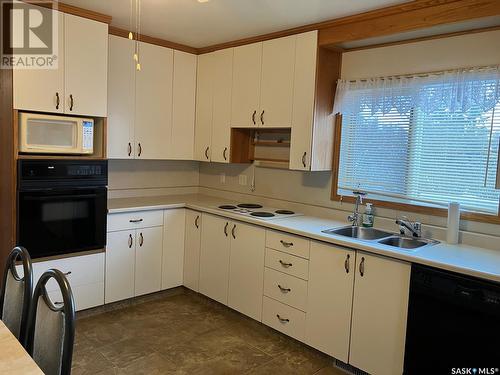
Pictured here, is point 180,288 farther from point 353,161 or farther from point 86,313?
point 353,161

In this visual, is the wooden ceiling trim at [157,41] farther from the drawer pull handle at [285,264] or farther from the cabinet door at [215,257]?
the drawer pull handle at [285,264]

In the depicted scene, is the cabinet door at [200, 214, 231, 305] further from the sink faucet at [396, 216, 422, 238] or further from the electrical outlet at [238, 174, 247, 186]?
the sink faucet at [396, 216, 422, 238]

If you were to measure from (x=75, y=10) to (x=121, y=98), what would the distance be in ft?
2.67

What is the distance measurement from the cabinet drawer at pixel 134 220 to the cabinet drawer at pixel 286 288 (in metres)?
1.17

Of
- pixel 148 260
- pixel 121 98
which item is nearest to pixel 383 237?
pixel 148 260

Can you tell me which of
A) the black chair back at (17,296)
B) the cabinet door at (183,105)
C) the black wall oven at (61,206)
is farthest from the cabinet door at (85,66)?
the black chair back at (17,296)

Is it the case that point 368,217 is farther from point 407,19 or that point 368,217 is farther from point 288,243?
point 407,19

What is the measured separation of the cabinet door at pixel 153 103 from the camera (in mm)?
3777

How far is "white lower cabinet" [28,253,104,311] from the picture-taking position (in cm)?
316

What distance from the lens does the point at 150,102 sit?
386 cm

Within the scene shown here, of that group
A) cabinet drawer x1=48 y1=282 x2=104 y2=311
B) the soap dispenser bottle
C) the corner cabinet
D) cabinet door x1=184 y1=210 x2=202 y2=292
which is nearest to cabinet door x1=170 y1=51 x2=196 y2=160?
the corner cabinet

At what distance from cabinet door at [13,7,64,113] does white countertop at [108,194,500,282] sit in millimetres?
960

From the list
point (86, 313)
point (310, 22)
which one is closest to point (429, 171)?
point (310, 22)

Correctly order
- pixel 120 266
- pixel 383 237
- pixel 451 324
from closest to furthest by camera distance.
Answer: pixel 451 324 < pixel 383 237 < pixel 120 266
